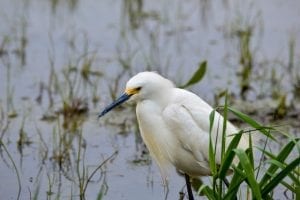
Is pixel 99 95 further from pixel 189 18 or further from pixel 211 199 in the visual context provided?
pixel 211 199

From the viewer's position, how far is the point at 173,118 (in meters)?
5.01

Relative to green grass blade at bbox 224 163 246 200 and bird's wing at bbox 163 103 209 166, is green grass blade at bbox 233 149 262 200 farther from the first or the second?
bird's wing at bbox 163 103 209 166

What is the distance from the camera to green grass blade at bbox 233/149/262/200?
3879mm

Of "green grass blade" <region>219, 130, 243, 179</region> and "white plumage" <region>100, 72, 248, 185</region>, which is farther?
"white plumage" <region>100, 72, 248, 185</region>

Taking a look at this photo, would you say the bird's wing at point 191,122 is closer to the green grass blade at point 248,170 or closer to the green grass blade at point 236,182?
the green grass blade at point 236,182

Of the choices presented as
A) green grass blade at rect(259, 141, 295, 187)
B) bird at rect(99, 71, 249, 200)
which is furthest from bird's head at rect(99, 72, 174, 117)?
green grass blade at rect(259, 141, 295, 187)

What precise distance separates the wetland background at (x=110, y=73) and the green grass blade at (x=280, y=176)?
1.32 metres

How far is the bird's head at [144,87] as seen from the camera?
4.97 metres

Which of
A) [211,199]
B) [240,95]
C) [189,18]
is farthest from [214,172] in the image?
[189,18]

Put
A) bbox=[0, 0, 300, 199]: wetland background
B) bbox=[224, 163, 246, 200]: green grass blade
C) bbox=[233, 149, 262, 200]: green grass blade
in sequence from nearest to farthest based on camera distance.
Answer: bbox=[233, 149, 262, 200]: green grass blade < bbox=[224, 163, 246, 200]: green grass blade < bbox=[0, 0, 300, 199]: wetland background

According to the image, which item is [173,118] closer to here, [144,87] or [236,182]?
[144,87]

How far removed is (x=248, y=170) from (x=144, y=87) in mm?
1244

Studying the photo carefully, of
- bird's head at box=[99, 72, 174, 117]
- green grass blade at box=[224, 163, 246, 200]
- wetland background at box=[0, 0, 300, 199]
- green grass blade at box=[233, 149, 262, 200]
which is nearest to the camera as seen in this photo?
green grass blade at box=[233, 149, 262, 200]

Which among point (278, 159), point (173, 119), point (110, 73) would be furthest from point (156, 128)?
point (110, 73)
